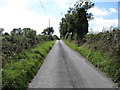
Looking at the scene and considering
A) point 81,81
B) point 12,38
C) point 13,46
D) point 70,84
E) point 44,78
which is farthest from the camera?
point 12,38

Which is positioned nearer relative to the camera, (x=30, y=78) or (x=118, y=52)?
(x=30, y=78)

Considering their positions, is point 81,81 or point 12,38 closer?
point 81,81

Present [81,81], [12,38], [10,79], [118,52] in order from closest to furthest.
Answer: [10,79]
[81,81]
[118,52]
[12,38]

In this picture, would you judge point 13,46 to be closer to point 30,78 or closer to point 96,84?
point 30,78

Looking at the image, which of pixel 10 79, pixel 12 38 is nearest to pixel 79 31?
pixel 12 38

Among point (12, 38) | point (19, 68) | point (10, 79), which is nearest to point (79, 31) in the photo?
point (12, 38)

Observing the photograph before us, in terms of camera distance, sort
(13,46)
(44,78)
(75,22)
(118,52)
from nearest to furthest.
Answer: (44,78) → (118,52) → (13,46) → (75,22)

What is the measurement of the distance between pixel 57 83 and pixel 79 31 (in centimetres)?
2736

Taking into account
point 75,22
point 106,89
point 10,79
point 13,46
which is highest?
point 75,22

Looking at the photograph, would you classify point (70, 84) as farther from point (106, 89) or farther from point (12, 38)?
point (12, 38)

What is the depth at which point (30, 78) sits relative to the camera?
8969 mm

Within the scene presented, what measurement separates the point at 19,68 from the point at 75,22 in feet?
86.5

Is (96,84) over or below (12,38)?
below

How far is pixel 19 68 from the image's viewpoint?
9.50 meters
